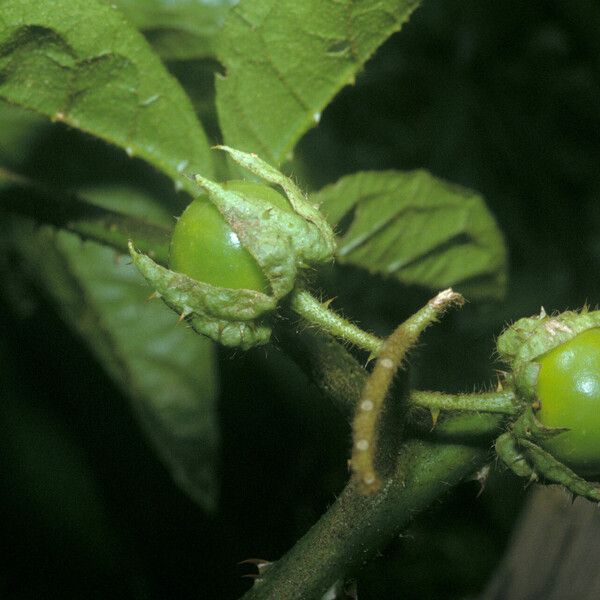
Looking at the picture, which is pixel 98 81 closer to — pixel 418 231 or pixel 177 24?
pixel 177 24

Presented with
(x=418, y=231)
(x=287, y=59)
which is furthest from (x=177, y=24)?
(x=418, y=231)

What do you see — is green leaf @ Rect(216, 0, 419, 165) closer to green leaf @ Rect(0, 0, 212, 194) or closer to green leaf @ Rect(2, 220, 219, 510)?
green leaf @ Rect(0, 0, 212, 194)

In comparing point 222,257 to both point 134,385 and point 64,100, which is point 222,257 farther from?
point 134,385

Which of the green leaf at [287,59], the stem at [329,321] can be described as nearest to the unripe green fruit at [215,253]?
the stem at [329,321]

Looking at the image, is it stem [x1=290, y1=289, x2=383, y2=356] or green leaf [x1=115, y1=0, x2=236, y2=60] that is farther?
green leaf [x1=115, y1=0, x2=236, y2=60]

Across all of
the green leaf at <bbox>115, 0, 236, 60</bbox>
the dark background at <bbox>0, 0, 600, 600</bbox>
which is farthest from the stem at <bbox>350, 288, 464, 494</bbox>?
the green leaf at <bbox>115, 0, 236, 60</bbox>

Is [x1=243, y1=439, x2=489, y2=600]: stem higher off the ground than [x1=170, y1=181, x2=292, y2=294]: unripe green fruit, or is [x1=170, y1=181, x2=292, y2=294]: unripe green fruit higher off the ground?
[x1=170, y1=181, x2=292, y2=294]: unripe green fruit

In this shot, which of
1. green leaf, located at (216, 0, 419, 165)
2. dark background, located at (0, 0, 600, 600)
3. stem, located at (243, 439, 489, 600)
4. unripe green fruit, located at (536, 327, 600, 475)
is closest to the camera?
unripe green fruit, located at (536, 327, 600, 475)
